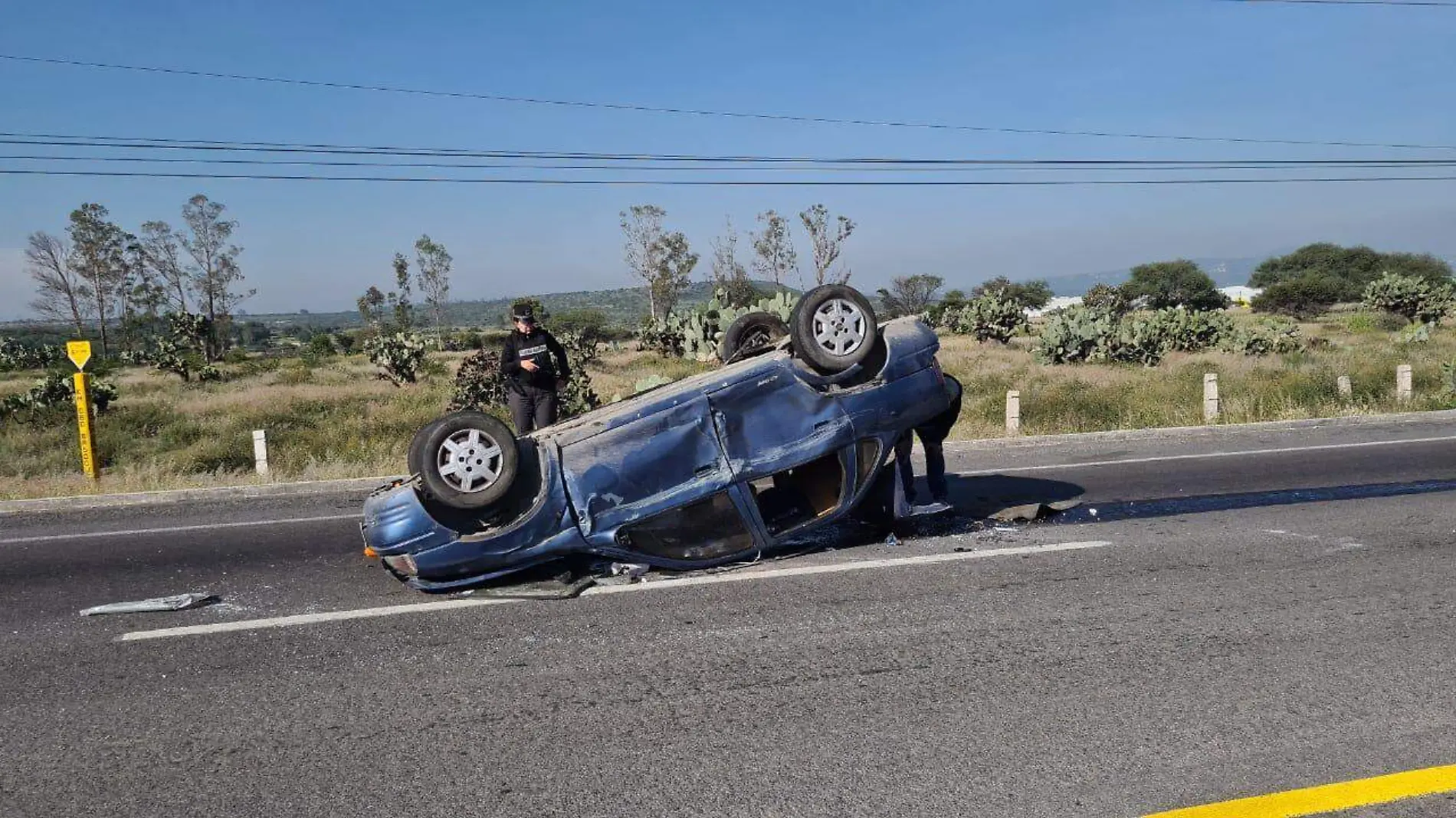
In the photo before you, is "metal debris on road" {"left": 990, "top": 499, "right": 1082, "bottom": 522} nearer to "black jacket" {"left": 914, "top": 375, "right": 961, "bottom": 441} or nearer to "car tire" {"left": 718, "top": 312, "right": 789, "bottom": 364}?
"black jacket" {"left": 914, "top": 375, "right": 961, "bottom": 441}

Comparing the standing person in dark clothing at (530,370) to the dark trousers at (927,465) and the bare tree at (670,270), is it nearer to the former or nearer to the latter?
the dark trousers at (927,465)

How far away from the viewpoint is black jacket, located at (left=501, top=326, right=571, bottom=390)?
9.47 meters

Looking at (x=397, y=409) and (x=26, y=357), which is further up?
(x=26, y=357)

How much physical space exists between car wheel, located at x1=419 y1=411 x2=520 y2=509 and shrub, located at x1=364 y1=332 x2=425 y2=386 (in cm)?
2574

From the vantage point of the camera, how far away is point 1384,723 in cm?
410

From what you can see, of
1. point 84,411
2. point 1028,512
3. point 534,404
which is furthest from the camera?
point 84,411

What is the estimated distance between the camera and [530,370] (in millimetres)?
9438

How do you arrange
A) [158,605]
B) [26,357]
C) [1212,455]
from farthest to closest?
[26,357], [1212,455], [158,605]

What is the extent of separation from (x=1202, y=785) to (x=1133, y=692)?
2.81 feet

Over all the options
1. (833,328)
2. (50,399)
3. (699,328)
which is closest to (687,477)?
(833,328)

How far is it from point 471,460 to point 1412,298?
5075 centimetres

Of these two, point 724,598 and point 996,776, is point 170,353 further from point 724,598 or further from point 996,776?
point 996,776

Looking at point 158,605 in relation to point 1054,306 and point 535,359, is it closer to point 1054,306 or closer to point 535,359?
point 535,359

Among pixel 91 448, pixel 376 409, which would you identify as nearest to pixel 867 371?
pixel 91 448
